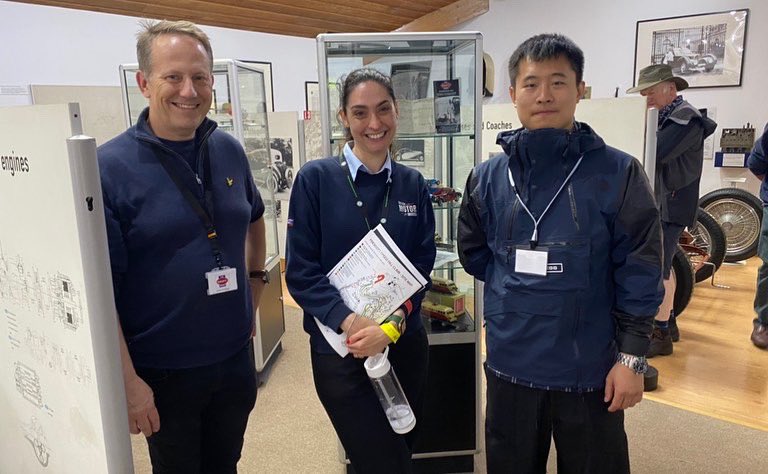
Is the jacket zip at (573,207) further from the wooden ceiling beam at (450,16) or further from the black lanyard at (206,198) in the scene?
the wooden ceiling beam at (450,16)

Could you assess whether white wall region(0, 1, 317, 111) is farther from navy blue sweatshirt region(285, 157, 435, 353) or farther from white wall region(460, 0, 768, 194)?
navy blue sweatshirt region(285, 157, 435, 353)

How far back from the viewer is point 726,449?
2631 mm

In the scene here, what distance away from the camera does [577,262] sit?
4.67ft

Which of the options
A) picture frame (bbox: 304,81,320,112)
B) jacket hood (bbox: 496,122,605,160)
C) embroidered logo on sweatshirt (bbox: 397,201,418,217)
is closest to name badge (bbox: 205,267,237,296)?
embroidered logo on sweatshirt (bbox: 397,201,418,217)

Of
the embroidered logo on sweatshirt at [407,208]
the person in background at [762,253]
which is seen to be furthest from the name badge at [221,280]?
the person in background at [762,253]

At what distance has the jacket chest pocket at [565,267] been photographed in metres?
1.42

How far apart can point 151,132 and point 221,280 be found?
446mm

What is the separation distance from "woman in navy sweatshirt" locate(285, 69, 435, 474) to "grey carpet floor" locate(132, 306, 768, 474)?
104 cm

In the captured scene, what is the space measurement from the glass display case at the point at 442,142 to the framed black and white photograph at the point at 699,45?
202 inches

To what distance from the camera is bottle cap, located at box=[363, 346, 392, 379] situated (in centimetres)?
155

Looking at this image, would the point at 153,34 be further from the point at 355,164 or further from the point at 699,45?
the point at 699,45

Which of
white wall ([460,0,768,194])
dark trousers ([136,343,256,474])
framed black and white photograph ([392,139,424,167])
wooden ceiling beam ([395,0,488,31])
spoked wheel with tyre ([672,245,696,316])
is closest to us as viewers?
dark trousers ([136,343,256,474])

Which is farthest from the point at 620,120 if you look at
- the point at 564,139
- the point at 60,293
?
the point at 60,293

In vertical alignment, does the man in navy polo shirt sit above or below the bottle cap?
above
